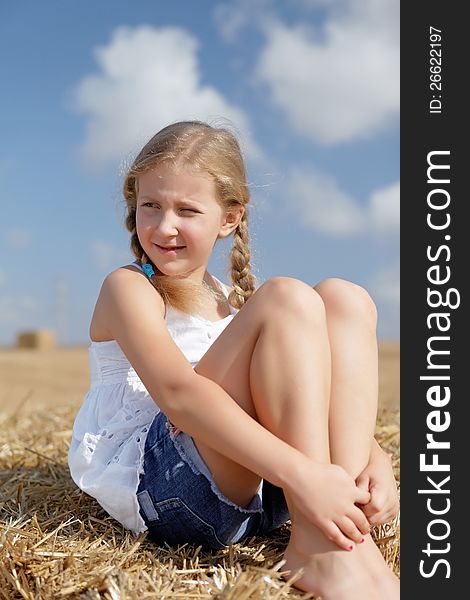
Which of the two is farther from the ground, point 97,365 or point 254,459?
point 97,365

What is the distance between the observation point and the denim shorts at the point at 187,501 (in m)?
1.81

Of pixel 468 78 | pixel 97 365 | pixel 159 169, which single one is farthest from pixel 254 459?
pixel 468 78

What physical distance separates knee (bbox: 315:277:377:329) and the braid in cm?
45

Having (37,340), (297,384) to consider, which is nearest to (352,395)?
(297,384)

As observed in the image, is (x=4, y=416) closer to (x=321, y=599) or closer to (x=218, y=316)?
(x=218, y=316)

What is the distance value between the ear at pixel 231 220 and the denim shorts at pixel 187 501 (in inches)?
23.8

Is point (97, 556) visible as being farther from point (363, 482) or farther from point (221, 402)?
point (363, 482)

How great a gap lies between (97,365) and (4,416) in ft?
6.97

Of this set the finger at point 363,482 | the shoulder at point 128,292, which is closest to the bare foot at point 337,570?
the finger at point 363,482

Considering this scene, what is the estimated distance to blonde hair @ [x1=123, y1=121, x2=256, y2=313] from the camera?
2.11 metres

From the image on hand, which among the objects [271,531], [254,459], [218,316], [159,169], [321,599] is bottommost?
[321,599]

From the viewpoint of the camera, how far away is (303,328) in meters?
1.70

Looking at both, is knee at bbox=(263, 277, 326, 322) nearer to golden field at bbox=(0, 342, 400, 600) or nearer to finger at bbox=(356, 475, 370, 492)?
finger at bbox=(356, 475, 370, 492)

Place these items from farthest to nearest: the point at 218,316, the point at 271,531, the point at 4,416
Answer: the point at 4,416 < the point at 218,316 < the point at 271,531
